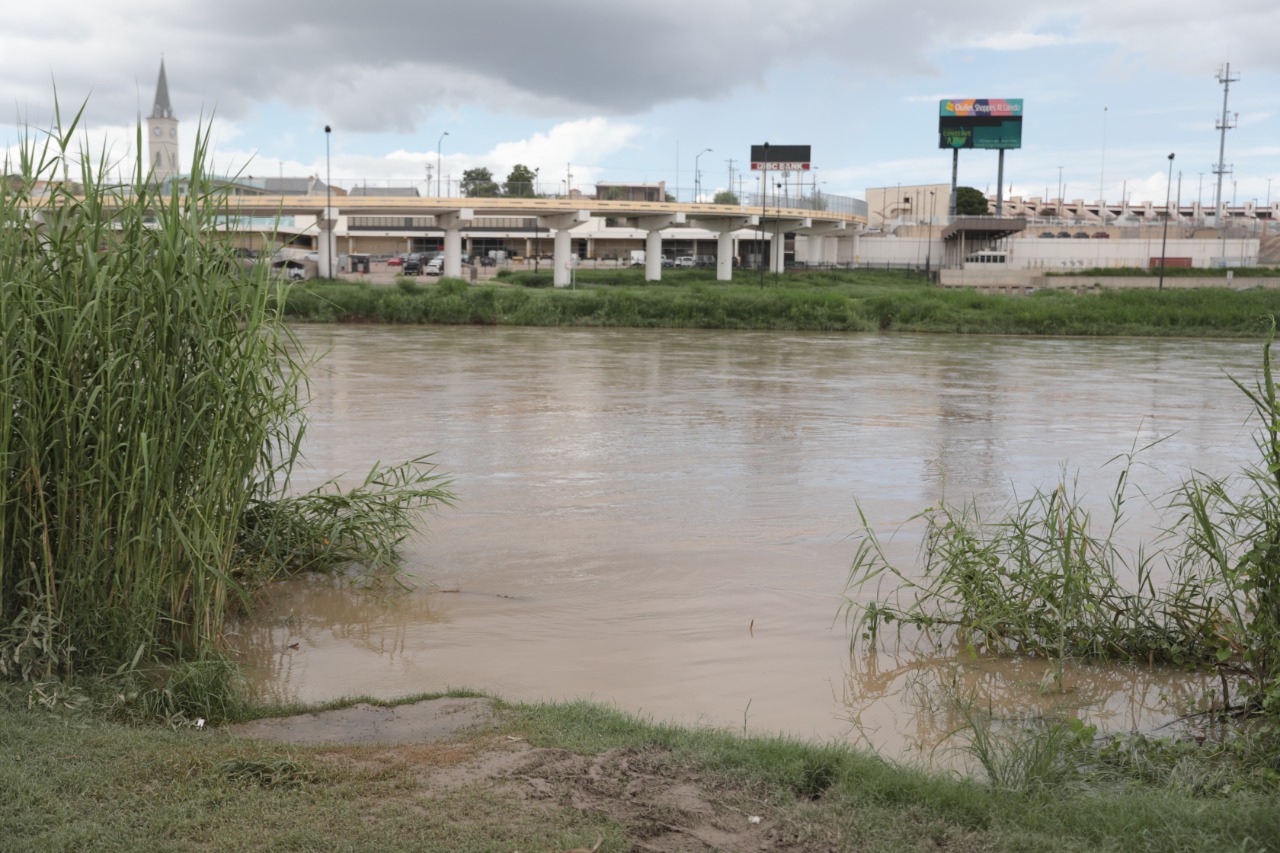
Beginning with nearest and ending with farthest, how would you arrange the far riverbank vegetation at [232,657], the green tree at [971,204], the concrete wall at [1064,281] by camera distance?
the far riverbank vegetation at [232,657] < the concrete wall at [1064,281] < the green tree at [971,204]

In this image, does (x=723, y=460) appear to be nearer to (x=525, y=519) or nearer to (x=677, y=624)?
(x=525, y=519)

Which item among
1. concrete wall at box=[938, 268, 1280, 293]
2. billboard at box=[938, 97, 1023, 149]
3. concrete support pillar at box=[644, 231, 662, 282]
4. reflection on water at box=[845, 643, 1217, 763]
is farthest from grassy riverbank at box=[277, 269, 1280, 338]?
billboard at box=[938, 97, 1023, 149]

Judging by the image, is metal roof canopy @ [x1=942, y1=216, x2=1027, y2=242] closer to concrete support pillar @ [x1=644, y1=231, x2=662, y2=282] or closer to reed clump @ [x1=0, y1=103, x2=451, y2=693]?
concrete support pillar @ [x1=644, y1=231, x2=662, y2=282]

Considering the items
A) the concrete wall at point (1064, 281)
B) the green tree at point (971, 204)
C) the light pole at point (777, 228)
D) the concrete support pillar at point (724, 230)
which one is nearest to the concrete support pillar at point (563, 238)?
the concrete support pillar at point (724, 230)

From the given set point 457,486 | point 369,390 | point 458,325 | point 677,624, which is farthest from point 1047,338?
point 677,624

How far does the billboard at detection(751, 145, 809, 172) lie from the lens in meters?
93.4

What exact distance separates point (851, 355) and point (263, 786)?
111 ft

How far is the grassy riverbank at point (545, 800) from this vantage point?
14.6 ft

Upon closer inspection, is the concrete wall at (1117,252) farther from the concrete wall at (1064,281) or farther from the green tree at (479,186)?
the green tree at (479,186)

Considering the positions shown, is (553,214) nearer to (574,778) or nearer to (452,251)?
(452,251)

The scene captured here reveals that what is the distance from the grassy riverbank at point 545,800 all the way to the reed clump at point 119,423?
921 mm

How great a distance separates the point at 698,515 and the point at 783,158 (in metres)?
84.4

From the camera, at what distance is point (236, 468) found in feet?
23.1

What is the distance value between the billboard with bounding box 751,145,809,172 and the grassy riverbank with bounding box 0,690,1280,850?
90.8m
